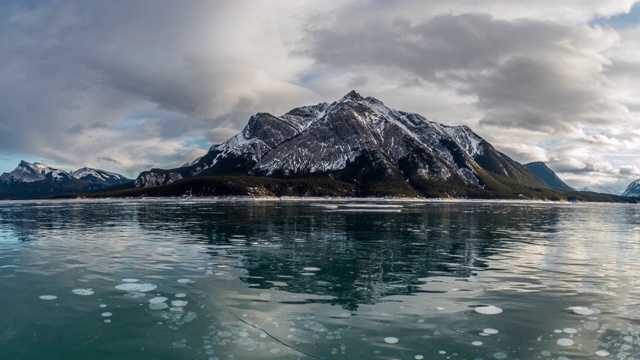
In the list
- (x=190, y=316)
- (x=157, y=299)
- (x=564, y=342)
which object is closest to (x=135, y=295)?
(x=157, y=299)

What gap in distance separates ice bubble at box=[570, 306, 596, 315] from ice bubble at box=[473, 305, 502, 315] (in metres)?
3.63

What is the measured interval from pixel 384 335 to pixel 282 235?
37.6 m

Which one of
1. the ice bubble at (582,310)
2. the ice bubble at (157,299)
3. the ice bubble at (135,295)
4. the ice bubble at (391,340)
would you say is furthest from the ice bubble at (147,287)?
the ice bubble at (582,310)

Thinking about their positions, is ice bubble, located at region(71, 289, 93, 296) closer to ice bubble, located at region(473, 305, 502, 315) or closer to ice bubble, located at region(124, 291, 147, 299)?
ice bubble, located at region(124, 291, 147, 299)

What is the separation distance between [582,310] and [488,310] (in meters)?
4.60

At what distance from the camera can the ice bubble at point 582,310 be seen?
19984mm

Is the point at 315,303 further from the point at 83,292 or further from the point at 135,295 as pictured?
the point at 83,292

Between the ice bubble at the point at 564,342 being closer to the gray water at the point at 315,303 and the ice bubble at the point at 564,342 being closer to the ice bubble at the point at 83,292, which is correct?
the gray water at the point at 315,303

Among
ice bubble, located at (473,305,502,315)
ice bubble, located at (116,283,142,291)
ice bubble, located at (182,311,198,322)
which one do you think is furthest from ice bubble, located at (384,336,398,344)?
ice bubble, located at (116,283,142,291)

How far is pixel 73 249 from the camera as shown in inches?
1567

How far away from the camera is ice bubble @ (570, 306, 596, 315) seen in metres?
20.0

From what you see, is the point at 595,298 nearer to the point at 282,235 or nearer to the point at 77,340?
the point at 77,340

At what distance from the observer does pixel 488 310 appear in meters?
20.5

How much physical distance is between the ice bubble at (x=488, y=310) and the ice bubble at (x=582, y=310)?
3.63 meters
